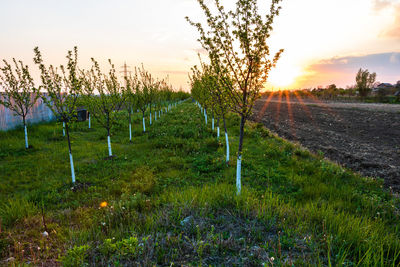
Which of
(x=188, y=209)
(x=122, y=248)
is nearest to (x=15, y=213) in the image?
(x=122, y=248)

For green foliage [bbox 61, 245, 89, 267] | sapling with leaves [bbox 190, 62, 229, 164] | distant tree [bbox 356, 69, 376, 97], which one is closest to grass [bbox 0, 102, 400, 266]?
green foliage [bbox 61, 245, 89, 267]

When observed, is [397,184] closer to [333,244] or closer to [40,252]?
[333,244]

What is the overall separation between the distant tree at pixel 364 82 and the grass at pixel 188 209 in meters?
78.0

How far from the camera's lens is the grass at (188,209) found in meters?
3.17

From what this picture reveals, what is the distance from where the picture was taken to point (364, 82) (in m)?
70.7

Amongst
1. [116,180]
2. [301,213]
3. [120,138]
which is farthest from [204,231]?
[120,138]

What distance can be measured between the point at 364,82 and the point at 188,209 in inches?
3525

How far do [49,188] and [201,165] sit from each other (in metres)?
5.80

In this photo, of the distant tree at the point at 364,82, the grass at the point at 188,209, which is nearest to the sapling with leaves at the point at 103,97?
the grass at the point at 188,209

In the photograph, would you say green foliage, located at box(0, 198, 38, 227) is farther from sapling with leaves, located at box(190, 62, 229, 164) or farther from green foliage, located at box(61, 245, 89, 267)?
sapling with leaves, located at box(190, 62, 229, 164)

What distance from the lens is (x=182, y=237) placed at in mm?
3545

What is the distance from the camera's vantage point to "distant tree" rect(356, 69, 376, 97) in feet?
228

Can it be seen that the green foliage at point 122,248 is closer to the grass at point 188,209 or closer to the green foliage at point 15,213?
the grass at point 188,209

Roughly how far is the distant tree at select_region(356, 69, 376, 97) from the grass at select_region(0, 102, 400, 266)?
7803 cm
